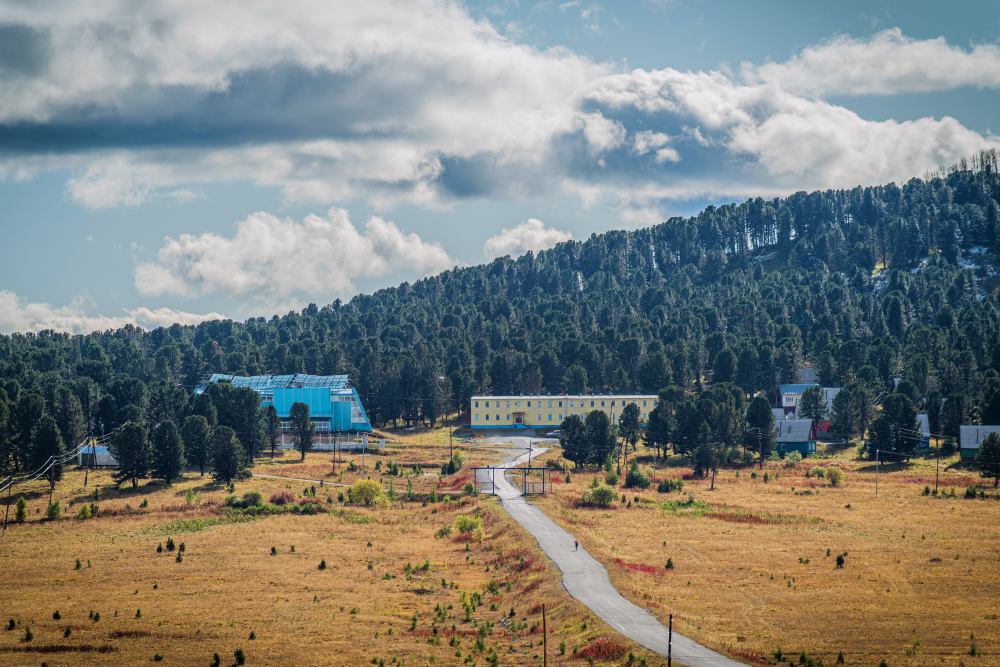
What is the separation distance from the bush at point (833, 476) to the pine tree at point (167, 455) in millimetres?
84126

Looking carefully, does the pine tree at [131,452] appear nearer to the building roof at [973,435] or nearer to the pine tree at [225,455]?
the pine tree at [225,455]

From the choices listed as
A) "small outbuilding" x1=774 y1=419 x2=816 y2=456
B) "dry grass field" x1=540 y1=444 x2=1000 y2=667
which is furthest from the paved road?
"small outbuilding" x1=774 y1=419 x2=816 y2=456

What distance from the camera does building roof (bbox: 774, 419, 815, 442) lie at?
129 meters

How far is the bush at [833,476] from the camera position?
99.6m

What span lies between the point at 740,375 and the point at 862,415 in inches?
1322

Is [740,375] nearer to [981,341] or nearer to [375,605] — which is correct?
[981,341]

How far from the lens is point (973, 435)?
110m

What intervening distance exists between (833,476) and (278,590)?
2873 inches

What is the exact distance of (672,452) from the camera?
136 m

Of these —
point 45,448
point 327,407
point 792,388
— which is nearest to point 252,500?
point 45,448

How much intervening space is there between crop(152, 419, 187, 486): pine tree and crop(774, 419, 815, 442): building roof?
91.1 meters

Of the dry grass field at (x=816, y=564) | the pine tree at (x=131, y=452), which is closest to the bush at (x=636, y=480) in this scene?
the dry grass field at (x=816, y=564)

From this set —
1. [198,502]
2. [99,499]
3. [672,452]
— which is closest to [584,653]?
[198,502]

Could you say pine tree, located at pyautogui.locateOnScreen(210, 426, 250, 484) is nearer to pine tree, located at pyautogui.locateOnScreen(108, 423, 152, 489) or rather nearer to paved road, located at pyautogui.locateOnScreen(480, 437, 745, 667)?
pine tree, located at pyautogui.locateOnScreen(108, 423, 152, 489)
